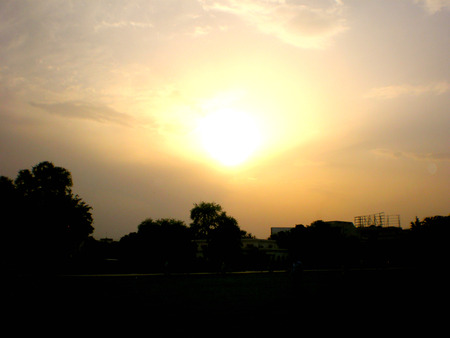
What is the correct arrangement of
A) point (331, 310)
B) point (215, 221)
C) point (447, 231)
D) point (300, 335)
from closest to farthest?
point (300, 335)
point (331, 310)
point (447, 231)
point (215, 221)

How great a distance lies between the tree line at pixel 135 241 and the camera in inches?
1697

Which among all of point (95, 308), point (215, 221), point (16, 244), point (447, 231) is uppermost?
point (215, 221)

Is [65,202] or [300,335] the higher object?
[65,202]

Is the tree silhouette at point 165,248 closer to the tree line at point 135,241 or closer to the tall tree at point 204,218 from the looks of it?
the tree line at point 135,241

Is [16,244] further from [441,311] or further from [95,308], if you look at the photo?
[441,311]

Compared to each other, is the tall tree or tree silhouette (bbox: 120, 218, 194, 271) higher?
the tall tree

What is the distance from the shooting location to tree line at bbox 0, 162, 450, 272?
43.1 meters

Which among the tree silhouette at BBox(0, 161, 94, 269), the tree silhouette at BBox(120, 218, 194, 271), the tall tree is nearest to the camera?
the tree silhouette at BBox(0, 161, 94, 269)

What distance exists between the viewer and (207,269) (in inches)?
Answer: 2419

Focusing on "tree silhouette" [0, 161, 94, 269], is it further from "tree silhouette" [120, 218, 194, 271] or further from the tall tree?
the tall tree

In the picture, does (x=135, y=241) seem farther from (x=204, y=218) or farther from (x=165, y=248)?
(x=204, y=218)

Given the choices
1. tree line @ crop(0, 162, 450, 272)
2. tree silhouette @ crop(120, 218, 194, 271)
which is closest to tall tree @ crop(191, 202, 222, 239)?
tree line @ crop(0, 162, 450, 272)

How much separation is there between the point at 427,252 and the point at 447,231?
410 centimetres

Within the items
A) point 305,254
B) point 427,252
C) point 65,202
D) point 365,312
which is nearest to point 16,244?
point 65,202
